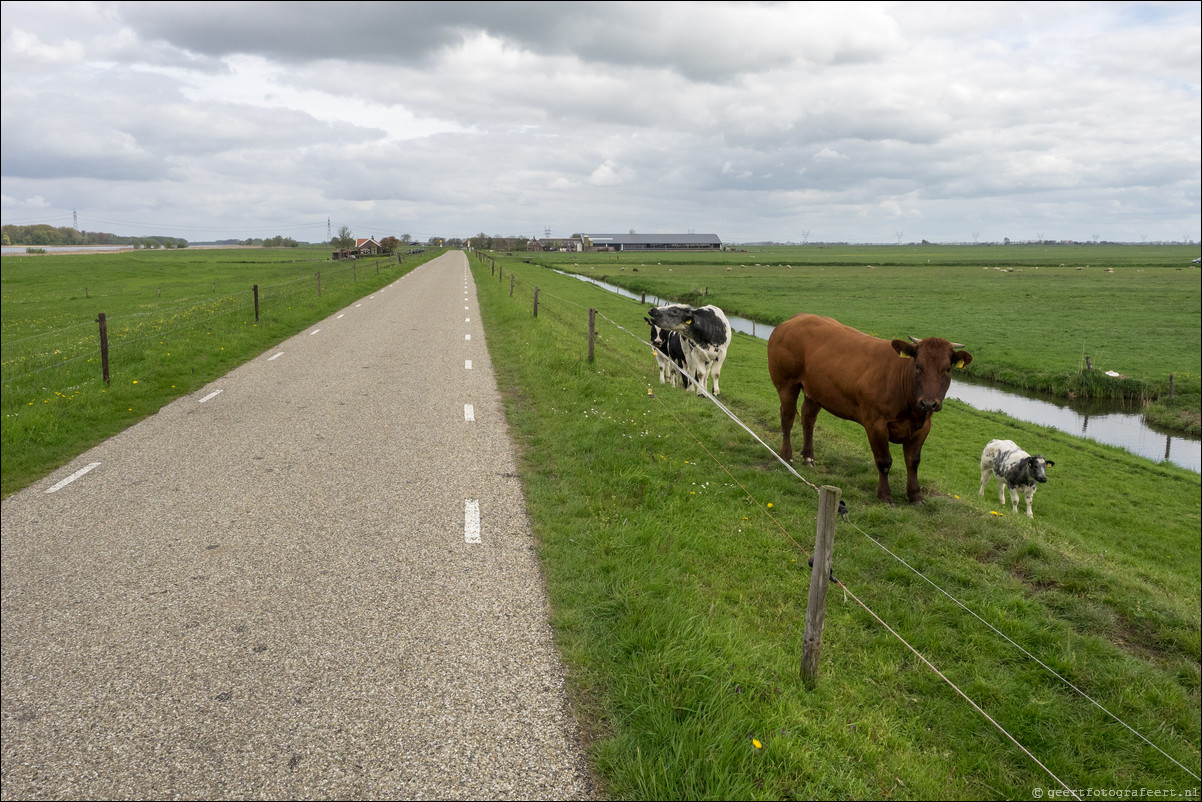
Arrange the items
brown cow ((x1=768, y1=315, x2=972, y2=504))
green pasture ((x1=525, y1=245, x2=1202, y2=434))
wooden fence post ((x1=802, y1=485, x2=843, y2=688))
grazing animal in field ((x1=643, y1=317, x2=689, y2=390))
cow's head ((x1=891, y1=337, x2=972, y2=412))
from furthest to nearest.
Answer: green pasture ((x1=525, y1=245, x2=1202, y2=434)), grazing animal in field ((x1=643, y1=317, x2=689, y2=390)), brown cow ((x1=768, y1=315, x2=972, y2=504)), cow's head ((x1=891, y1=337, x2=972, y2=412)), wooden fence post ((x1=802, y1=485, x2=843, y2=688))

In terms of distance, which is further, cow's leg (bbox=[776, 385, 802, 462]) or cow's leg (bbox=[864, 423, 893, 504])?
cow's leg (bbox=[776, 385, 802, 462])

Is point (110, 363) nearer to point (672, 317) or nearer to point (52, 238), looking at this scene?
point (672, 317)

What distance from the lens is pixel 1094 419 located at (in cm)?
2089

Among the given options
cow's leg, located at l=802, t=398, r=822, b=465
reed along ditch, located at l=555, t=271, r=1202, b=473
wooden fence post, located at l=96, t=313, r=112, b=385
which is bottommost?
reed along ditch, located at l=555, t=271, r=1202, b=473

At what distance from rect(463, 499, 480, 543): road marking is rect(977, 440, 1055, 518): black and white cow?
28.9ft

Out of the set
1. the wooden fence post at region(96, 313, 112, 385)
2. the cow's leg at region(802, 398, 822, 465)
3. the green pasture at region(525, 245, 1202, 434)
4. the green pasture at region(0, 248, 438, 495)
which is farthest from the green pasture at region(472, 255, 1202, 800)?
the green pasture at region(525, 245, 1202, 434)

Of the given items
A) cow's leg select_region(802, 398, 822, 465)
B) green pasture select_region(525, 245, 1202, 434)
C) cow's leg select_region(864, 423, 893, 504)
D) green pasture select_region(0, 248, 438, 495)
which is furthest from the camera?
green pasture select_region(525, 245, 1202, 434)

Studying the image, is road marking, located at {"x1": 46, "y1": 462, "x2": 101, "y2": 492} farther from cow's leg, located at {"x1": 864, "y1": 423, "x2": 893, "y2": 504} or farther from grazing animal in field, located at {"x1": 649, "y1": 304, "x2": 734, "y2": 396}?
grazing animal in field, located at {"x1": 649, "y1": 304, "x2": 734, "y2": 396}

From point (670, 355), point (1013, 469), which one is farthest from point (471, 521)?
point (670, 355)

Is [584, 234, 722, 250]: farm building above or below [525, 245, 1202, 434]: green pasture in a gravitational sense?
above

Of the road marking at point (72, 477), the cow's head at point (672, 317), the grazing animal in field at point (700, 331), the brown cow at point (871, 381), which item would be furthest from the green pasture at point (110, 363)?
the brown cow at point (871, 381)

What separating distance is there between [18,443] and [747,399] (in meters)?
13.8

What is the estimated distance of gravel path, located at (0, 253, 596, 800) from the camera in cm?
374

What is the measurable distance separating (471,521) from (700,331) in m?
9.41
